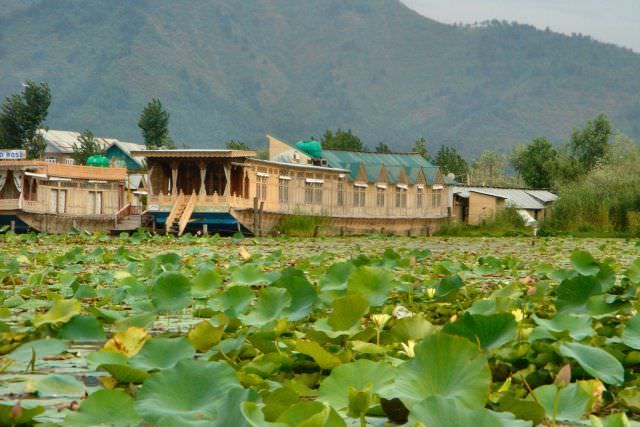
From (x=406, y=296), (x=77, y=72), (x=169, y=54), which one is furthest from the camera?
(x=169, y=54)

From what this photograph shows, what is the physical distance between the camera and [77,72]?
582ft

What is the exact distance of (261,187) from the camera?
103 feet

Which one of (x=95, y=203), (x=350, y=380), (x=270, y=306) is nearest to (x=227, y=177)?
(x=95, y=203)

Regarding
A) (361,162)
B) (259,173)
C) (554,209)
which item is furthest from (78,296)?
(361,162)

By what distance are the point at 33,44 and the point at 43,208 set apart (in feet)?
579

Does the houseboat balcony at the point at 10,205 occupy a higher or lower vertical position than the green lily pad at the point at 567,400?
higher

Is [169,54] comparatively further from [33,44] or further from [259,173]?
[259,173]

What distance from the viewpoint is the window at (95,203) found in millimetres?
34969

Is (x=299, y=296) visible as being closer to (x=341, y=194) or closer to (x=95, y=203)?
(x=341, y=194)

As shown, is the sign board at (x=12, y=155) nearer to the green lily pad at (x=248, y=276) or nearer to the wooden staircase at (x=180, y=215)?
the wooden staircase at (x=180, y=215)

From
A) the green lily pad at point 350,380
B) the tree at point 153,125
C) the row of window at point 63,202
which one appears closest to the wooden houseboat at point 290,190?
the row of window at point 63,202

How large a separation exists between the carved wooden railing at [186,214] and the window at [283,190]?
4.74 metres

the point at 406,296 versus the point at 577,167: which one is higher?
the point at 577,167

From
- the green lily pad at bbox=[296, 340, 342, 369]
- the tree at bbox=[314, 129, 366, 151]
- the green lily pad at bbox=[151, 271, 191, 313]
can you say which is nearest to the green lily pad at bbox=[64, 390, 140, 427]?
the green lily pad at bbox=[296, 340, 342, 369]
